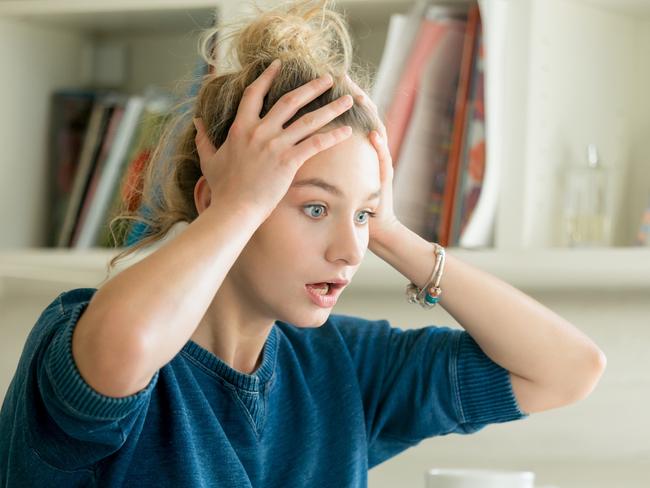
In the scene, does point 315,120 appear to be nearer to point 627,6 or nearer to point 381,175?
point 381,175

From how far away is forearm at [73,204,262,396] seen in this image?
863mm

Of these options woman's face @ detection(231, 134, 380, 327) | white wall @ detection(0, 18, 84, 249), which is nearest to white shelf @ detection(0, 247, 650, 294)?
white wall @ detection(0, 18, 84, 249)

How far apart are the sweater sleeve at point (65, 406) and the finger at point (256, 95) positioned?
24cm

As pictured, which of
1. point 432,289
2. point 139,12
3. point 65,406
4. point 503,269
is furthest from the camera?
point 139,12

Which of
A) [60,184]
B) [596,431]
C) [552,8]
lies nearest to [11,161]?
[60,184]

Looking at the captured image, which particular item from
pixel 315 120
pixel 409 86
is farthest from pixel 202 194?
pixel 409 86

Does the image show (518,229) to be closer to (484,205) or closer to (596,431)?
(484,205)

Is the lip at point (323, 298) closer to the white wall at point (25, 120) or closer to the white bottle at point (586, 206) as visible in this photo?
the white bottle at point (586, 206)

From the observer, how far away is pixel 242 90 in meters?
1.09

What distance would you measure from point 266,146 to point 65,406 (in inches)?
11.8

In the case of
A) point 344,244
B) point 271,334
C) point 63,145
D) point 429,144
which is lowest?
point 63,145

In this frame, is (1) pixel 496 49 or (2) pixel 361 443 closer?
(2) pixel 361 443

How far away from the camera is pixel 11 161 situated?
183cm

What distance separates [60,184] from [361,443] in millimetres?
892
